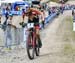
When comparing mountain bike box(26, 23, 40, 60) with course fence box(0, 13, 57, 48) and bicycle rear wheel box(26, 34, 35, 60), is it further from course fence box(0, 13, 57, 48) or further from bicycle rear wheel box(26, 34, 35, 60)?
course fence box(0, 13, 57, 48)

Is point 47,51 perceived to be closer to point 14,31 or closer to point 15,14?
point 14,31

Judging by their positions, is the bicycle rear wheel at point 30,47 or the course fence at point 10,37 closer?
the bicycle rear wheel at point 30,47

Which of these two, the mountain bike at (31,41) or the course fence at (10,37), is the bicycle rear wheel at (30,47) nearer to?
the mountain bike at (31,41)

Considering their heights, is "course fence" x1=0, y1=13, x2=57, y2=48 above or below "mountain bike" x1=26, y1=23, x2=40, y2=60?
below

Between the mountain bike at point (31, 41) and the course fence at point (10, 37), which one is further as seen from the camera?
the course fence at point (10, 37)

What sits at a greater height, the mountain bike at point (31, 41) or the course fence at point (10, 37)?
the mountain bike at point (31, 41)

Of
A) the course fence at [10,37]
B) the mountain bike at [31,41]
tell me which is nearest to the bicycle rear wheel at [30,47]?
the mountain bike at [31,41]

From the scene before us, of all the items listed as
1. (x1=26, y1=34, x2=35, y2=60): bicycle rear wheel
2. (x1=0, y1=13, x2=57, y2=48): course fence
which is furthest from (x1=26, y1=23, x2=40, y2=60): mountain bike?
(x1=0, y1=13, x2=57, y2=48): course fence

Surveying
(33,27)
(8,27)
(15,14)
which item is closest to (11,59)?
(33,27)

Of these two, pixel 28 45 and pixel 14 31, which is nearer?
pixel 28 45

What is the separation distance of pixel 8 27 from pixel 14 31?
390 millimetres

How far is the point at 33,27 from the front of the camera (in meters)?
12.0

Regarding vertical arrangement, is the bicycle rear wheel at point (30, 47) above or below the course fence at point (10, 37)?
above

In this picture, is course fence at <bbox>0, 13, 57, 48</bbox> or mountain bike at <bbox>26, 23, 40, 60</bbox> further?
course fence at <bbox>0, 13, 57, 48</bbox>
